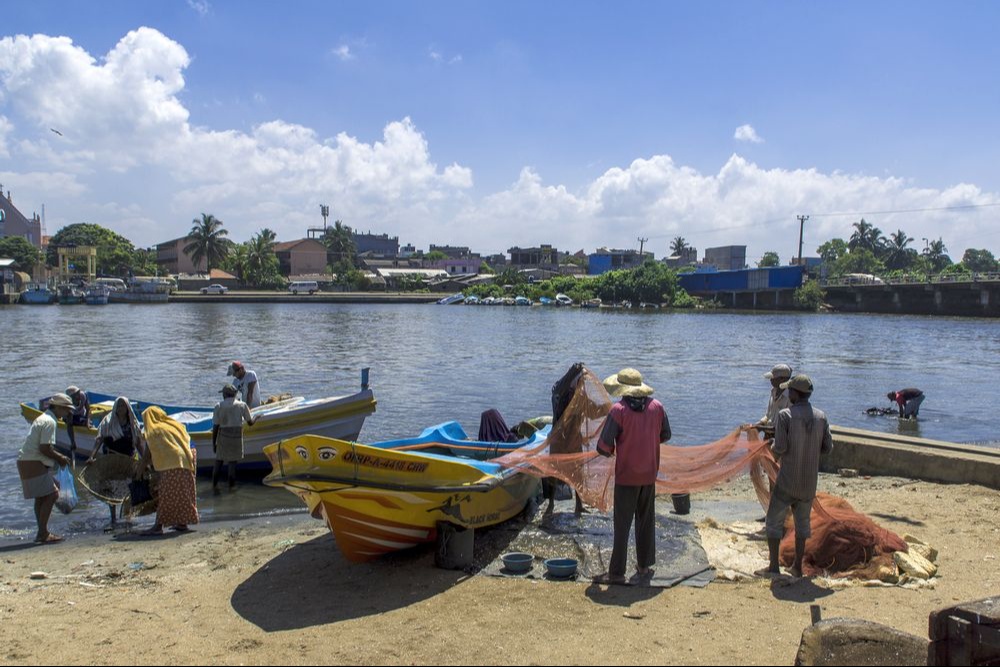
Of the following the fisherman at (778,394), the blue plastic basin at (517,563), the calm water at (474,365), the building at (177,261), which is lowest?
the calm water at (474,365)

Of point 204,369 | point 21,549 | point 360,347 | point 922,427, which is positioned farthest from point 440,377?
point 21,549

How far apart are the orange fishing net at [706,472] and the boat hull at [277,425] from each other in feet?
19.0

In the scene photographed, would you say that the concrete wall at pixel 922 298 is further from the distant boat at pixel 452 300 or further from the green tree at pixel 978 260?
the green tree at pixel 978 260

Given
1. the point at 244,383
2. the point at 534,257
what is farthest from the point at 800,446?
the point at 534,257

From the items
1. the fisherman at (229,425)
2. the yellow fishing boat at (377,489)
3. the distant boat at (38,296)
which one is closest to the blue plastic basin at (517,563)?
the yellow fishing boat at (377,489)

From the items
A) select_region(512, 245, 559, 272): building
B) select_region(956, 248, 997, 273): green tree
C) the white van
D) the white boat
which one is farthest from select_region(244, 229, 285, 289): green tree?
select_region(956, 248, 997, 273): green tree

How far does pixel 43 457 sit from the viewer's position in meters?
9.03

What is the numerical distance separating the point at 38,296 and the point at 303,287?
107ft

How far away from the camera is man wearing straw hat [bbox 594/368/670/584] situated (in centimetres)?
689

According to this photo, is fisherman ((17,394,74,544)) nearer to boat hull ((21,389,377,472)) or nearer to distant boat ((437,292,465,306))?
boat hull ((21,389,377,472))

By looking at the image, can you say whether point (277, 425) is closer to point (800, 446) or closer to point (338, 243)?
point (800, 446)

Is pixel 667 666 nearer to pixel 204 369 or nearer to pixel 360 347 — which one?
pixel 204 369

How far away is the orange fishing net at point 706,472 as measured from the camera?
718 centimetres

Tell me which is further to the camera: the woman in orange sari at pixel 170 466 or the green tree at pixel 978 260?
the green tree at pixel 978 260
